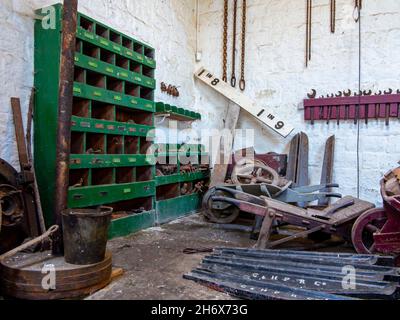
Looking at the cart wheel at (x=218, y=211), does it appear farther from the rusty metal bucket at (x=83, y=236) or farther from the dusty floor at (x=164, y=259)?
the rusty metal bucket at (x=83, y=236)

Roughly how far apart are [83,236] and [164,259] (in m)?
0.76

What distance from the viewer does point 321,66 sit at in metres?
3.93

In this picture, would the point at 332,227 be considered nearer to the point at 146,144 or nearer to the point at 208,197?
the point at 208,197

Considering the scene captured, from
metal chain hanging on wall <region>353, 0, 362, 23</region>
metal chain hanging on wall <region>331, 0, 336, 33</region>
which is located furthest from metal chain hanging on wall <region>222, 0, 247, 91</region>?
metal chain hanging on wall <region>353, 0, 362, 23</region>

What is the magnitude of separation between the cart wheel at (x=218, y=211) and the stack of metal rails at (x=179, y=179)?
358mm

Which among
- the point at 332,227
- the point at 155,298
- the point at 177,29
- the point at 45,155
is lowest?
the point at 155,298

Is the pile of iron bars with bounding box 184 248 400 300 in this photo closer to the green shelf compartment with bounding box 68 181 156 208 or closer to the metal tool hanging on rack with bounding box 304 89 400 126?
the green shelf compartment with bounding box 68 181 156 208

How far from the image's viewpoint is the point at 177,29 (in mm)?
4281

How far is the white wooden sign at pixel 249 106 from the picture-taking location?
4.04 m

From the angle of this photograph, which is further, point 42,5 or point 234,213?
point 234,213

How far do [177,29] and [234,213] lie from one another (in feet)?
8.12

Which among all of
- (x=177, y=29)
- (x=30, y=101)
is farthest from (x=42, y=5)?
(x=177, y=29)

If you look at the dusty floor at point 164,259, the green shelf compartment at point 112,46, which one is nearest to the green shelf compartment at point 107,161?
the dusty floor at point 164,259

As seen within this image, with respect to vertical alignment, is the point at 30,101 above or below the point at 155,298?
above
